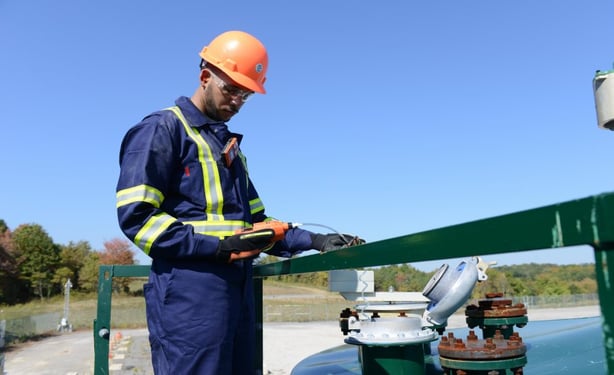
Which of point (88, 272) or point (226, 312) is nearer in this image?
point (226, 312)

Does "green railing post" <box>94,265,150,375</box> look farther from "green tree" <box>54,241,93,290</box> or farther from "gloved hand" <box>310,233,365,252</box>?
"green tree" <box>54,241,93,290</box>

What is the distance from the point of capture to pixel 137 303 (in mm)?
29328

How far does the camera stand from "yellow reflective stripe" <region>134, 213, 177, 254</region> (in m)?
1.55

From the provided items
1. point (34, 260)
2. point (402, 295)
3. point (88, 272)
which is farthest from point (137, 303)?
point (402, 295)

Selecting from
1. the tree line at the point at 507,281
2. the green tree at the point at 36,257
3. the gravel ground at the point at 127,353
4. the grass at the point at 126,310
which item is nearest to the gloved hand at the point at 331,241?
the tree line at the point at 507,281

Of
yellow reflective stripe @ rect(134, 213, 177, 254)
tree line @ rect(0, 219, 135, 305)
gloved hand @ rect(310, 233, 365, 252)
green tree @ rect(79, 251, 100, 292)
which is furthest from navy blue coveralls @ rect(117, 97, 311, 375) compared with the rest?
green tree @ rect(79, 251, 100, 292)

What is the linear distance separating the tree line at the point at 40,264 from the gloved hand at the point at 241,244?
3578 centimetres

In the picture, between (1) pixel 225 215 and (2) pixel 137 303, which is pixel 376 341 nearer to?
(1) pixel 225 215

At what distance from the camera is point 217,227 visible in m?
1.73

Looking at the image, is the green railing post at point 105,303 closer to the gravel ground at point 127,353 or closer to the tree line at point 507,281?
the tree line at point 507,281

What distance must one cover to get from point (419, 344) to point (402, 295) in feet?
1.59

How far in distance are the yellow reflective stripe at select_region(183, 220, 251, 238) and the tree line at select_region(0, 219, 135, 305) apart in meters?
35.7

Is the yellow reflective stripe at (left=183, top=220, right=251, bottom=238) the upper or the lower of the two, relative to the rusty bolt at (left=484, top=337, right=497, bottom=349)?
upper

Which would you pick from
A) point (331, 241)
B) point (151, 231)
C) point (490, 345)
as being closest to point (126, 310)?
point (331, 241)
